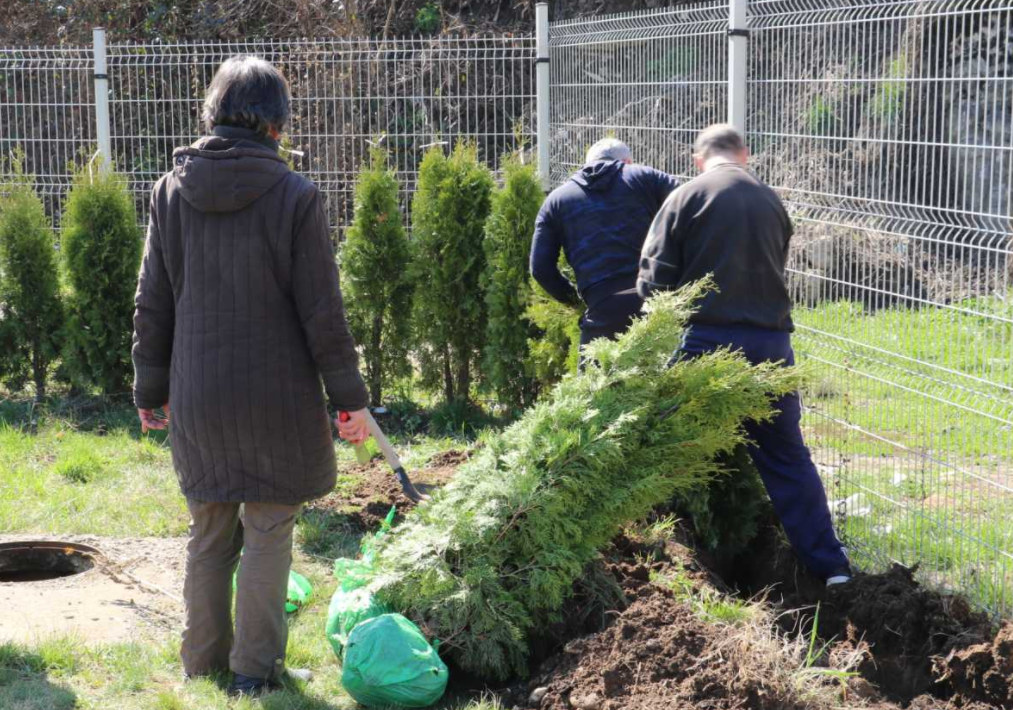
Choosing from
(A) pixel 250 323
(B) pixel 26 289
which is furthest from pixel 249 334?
(B) pixel 26 289

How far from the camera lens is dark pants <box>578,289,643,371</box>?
19.3 feet

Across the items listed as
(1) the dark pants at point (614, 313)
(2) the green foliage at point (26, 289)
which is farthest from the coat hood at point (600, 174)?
(2) the green foliage at point (26, 289)

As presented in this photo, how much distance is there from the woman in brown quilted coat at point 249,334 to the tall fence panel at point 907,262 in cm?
230

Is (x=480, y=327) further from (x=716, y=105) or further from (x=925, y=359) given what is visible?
(x=925, y=359)

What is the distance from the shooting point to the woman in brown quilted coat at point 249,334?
3834 millimetres

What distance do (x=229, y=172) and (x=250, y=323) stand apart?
0.51 m

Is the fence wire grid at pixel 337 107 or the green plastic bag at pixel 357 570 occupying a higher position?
the fence wire grid at pixel 337 107

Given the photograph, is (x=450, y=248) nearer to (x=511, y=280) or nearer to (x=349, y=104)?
(x=511, y=280)

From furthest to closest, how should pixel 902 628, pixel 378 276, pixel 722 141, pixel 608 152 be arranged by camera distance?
pixel 378 276 < pixel 608 152 < pixel 722 141 < pixel 902 628

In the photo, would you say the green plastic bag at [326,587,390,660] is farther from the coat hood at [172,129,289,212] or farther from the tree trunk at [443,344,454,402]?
the tree trunk at [443,344,454,402]

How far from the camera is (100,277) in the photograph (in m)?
8.58

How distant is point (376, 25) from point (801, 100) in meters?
10.2

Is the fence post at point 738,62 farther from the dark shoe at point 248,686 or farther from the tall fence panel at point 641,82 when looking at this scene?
the dark shoe at point 248,686

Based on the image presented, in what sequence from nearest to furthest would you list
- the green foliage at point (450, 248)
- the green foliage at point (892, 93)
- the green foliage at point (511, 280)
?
the green foliage at point (892, 93) < the green foliage at point (511, 280) < the green foliage at point (450, 248)
